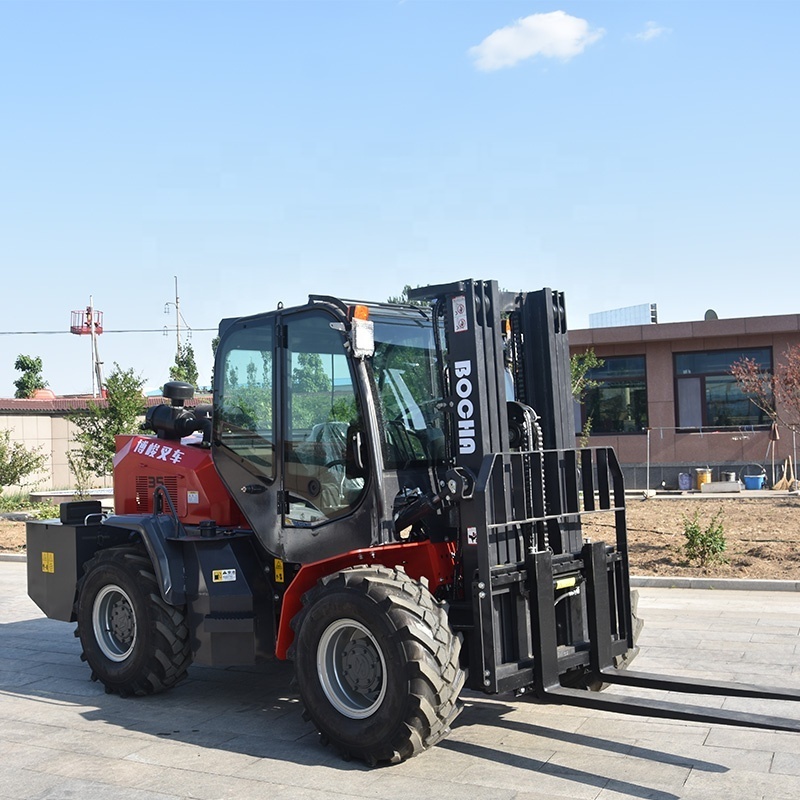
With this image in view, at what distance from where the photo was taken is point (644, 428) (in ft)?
89.8

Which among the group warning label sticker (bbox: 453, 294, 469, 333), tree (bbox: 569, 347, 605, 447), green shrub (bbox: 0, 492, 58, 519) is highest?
tree (bbox: 569, 347, 605, 447)

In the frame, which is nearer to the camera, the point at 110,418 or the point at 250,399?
the point at 250,399

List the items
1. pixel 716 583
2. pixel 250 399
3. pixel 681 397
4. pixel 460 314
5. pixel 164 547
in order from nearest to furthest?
pixel 460 314
pixel 250 399
pixel 164 547
pixel 716 583
pixel 681 397

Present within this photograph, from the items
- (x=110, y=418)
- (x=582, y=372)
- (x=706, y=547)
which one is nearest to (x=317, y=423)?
(x=706, y=547)

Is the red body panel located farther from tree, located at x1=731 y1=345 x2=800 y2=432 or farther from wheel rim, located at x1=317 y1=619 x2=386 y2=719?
tree, located at x1=731 y1=345 x2=800 y2=432

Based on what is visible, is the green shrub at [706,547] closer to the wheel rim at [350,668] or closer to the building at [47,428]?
the wheel rim at [350,668]

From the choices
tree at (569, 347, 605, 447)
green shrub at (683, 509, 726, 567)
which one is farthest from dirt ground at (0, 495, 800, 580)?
tree at (569, 347, 605, 447)

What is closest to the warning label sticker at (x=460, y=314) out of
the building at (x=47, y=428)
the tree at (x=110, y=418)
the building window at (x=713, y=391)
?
the tree at (x=110, y=418)

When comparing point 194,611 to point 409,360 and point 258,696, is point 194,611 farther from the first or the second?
point 409,360

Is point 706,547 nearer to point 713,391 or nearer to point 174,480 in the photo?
point 174,480

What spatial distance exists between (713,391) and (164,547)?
2228cm

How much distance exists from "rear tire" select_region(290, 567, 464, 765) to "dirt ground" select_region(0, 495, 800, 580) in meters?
7.32

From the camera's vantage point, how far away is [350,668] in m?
5.84

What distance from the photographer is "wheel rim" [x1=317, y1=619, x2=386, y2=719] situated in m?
5.72
